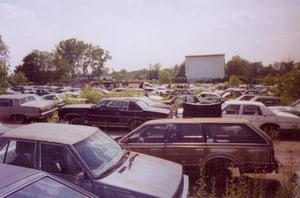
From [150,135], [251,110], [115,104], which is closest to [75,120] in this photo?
[115,104]

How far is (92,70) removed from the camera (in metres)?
92.8

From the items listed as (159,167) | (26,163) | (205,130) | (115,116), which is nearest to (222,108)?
(115,116)

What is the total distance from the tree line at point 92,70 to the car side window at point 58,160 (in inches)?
772

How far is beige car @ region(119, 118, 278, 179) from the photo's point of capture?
7520mm

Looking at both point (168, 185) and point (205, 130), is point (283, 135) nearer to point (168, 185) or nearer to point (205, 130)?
point (205, 130)

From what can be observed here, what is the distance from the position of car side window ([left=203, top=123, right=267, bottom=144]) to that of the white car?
19.6ft

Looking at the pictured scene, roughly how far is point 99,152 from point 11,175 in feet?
7.59

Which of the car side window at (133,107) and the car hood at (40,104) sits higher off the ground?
the car side window at (133,107)

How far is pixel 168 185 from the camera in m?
4.77

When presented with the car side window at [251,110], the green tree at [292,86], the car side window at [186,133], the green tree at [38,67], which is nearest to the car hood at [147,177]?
the car side window at [186,133]

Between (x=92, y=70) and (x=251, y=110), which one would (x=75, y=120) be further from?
(x=92, y=70)

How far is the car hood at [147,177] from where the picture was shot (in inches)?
178

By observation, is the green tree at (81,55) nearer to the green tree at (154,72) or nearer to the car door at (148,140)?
the green tree at (154,72)

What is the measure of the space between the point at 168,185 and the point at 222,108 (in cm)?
974
